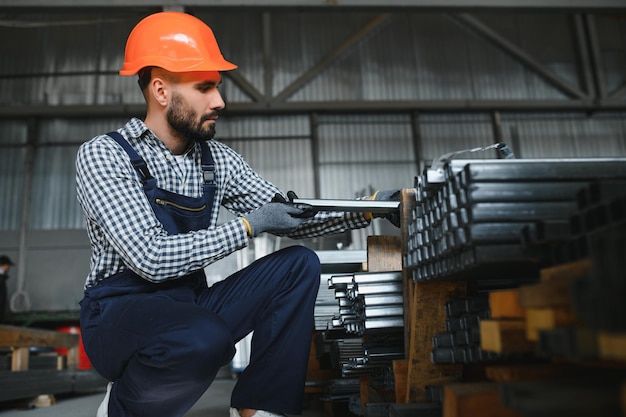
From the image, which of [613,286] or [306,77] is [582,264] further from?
[306,77]

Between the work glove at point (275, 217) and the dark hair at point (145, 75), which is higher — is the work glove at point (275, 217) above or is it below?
below

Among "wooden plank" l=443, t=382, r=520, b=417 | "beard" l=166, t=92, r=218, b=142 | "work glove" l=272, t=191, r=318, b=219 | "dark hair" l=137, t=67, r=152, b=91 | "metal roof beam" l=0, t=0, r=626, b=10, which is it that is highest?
"metal roof beam" l=0, t=0, r=626, b=10

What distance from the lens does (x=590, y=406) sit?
812mm

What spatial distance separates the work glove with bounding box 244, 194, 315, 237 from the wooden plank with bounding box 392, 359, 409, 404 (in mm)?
543

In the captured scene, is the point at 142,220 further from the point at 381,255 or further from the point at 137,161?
the point at 381,255

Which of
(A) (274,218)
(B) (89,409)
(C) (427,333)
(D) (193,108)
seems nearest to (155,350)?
(A) (274,218)

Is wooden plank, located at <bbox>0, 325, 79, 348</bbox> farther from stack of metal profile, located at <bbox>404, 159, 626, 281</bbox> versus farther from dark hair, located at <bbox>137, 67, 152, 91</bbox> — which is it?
stack of metal profile, located at <bbox>404, 159, 626, 281</bbox>

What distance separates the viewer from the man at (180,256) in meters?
1.68

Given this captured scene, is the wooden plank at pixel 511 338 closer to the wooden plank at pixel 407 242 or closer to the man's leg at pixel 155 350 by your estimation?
the wooden plank at pixel 407 242

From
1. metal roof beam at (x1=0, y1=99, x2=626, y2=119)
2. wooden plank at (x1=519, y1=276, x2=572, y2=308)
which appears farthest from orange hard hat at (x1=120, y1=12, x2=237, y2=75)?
metal roof beam at (x1=0, y1=99, x2=626, y2=119)

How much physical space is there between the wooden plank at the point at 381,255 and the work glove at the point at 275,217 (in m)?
0.33

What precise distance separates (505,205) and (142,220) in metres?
1.05

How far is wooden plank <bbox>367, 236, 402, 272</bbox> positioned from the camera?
2.07 metres

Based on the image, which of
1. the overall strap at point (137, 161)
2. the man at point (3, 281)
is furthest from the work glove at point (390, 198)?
the man at point (3, 281)
